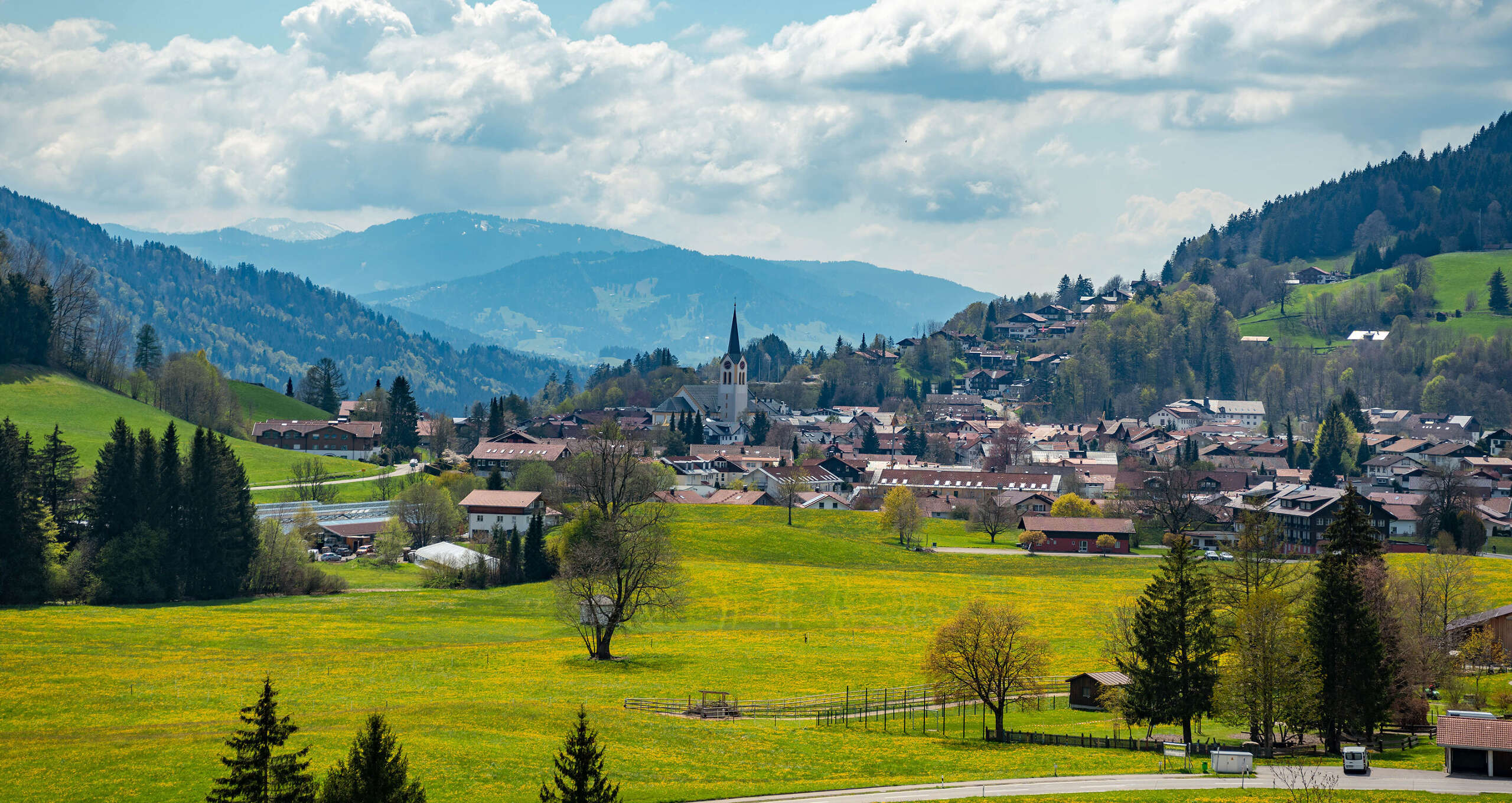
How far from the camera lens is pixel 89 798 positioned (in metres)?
33.7

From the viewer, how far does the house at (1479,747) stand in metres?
36.2

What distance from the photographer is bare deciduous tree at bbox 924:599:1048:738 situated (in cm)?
4616

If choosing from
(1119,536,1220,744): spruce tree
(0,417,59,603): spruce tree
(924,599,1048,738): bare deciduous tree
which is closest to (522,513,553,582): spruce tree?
(0,417,59,603): spruce tree

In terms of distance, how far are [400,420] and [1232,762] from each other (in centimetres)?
13718

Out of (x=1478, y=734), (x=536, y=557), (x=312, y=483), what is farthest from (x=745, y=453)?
(x=1478, y=734)

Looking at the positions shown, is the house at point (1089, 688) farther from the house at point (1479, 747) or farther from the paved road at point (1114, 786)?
the house at point (1479, 747)

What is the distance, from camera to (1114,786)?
36000 mm

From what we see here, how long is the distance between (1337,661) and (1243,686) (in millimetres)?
3285

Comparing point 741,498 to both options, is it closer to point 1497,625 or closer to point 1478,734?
point 1497,625

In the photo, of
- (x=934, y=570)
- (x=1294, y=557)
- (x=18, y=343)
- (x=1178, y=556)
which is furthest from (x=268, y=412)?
(x=1178, y=556)

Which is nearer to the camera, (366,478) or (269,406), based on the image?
(366,478)

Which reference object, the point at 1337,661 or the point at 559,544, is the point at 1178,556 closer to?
the point at 1337,661

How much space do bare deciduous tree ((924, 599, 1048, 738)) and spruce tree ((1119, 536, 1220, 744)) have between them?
3.61 metres

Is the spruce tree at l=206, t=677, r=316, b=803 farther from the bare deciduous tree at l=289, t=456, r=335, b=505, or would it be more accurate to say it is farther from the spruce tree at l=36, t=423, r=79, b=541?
the bare deciduous tree at l=289, t=456, r=335, b=505
